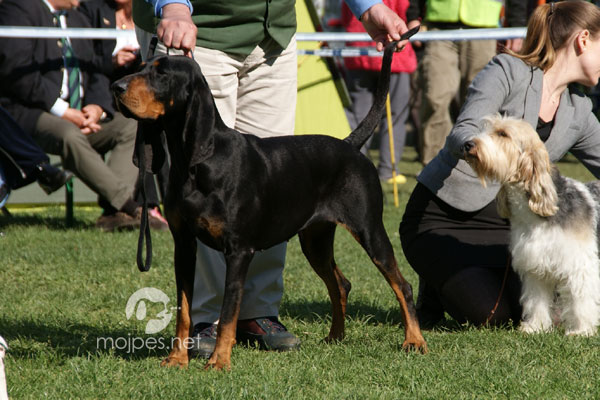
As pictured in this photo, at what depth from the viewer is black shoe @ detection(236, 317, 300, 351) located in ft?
13.3

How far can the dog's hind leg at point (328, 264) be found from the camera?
13.7ft

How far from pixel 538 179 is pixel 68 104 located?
5.00 meters

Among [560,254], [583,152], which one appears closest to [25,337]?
[560,254]

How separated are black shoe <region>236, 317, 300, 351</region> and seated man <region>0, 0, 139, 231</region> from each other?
3.65 m

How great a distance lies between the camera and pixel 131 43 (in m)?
7.92

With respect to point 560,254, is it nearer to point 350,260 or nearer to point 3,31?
point 350,260

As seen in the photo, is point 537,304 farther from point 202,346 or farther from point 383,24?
point 202,346

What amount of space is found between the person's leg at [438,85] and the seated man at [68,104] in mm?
4323

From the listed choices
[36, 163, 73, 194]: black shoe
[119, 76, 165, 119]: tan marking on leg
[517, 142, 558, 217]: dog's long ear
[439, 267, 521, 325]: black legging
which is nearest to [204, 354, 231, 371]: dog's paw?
[119, 76, 165, 119]: tan marking on leg

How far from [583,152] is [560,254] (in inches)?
33.7

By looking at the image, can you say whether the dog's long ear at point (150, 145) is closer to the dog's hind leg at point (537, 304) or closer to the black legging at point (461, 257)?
the black legging at point (461, 257)

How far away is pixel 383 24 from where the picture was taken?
399 centimetres

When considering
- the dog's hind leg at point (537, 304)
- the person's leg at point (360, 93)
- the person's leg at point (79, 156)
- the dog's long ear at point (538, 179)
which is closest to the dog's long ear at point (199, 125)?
the dog's long ear at point (538, 179)

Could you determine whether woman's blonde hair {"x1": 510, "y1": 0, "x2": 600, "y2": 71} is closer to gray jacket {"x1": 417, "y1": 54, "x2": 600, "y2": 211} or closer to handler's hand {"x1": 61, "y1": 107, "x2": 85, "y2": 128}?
gray jacket {"x1": 417, "y1": 54, "x2": 600, "y2": 211}
